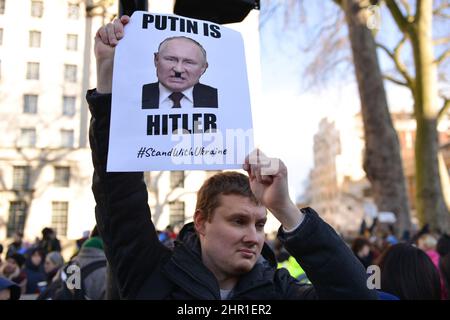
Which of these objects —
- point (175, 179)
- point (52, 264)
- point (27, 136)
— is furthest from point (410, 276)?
point (175, 179)

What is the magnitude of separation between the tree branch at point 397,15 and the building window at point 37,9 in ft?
43.3

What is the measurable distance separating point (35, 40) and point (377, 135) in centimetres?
988

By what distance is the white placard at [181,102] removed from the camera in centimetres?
161

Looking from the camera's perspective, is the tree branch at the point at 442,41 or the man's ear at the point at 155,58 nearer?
the man's ear at the point at 155,58

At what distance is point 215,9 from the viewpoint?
7.04ft

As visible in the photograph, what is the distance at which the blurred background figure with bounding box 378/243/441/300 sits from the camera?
2426mm

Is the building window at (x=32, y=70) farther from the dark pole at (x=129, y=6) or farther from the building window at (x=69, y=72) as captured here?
the dark pole at (x=129, y=6)

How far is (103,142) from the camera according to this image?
69.5 inches

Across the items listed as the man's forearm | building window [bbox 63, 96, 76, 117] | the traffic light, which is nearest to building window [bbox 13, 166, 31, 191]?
building window [bbox 63, 96, 76, 117]

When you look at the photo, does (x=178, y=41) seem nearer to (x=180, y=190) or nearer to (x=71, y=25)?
(x=71, y=25)

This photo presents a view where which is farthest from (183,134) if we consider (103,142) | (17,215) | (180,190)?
(180,190)

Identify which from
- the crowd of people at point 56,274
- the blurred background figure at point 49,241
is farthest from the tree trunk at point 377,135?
the blurred background figure at point 49,241

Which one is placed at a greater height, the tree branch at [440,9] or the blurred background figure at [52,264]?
the tree branch at [440,9]

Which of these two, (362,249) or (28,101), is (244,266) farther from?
(362,249)
